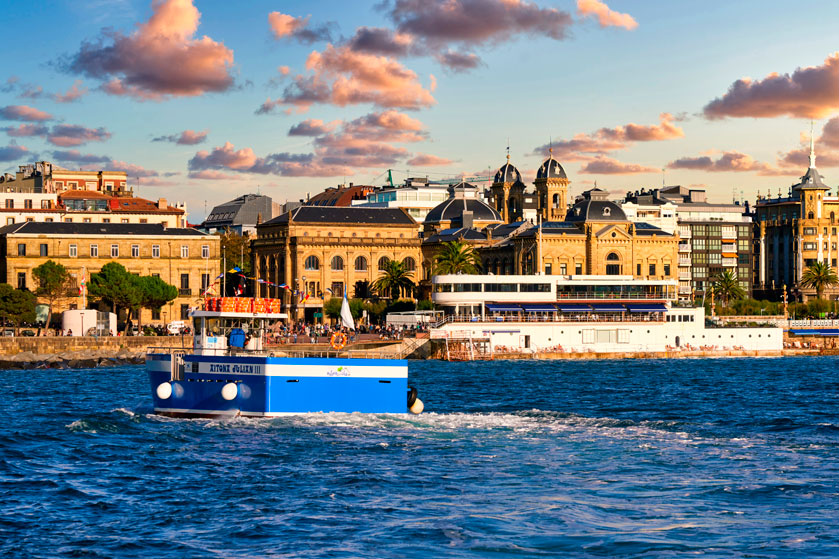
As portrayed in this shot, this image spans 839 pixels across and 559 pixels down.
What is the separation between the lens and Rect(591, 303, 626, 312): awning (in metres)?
130

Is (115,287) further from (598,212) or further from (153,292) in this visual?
(598,212)

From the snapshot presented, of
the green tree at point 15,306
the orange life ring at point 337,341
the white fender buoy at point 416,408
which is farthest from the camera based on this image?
the green tree at point 15,306

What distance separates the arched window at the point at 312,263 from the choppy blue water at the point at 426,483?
10686 cm

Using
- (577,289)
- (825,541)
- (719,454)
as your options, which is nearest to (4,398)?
(719,454)

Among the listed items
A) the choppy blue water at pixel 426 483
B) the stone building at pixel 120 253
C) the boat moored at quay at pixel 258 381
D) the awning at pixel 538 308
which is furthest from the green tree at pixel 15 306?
the boat moored at quay at pixel 258 381

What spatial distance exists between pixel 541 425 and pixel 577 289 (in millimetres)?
82009

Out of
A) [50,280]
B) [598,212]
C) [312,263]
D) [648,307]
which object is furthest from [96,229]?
[598,212]

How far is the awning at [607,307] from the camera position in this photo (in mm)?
130125

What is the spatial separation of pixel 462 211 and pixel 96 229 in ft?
201

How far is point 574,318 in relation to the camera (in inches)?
5079

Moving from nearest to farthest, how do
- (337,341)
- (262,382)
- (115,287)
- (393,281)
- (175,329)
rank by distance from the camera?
(262,382), (337,341), (175,329), (115,287), (393,281)

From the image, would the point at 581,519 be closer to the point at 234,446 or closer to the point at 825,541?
the point at 825,541

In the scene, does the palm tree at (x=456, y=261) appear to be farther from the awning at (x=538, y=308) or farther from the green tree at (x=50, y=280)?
the green tree at (x=50, y=280)

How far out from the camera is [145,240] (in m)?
149
